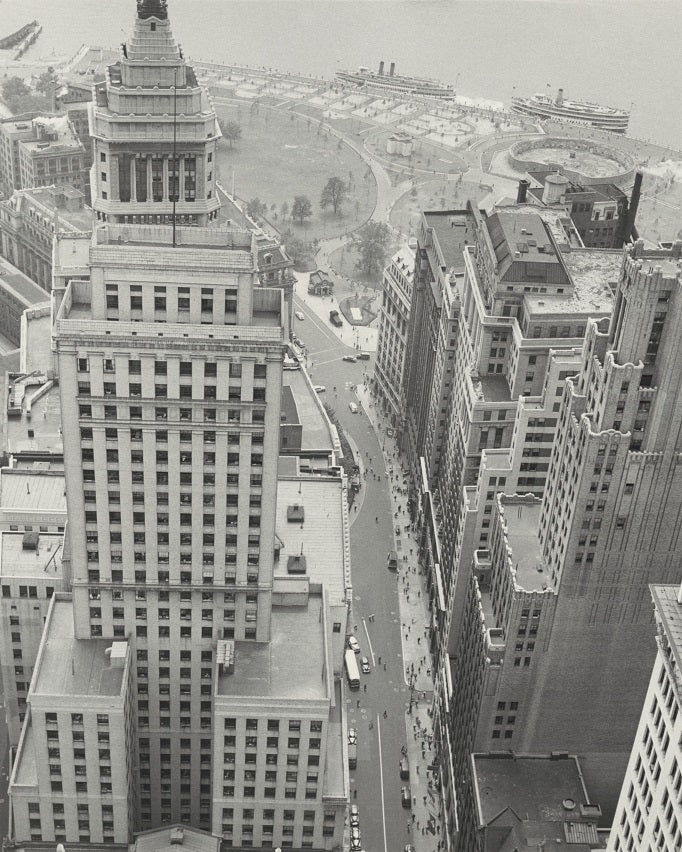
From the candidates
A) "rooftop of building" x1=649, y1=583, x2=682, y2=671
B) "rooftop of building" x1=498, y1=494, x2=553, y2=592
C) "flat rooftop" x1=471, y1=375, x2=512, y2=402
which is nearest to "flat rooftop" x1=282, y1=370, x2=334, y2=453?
"flat rooftop" x1=471, y1=375, x2=512, y2=402

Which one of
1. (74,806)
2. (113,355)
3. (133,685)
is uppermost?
(113,355)

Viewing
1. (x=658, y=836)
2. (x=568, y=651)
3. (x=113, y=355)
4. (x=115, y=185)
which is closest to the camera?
(x=658, y=836)

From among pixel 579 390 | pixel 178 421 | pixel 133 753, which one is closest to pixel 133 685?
pixel 133 753

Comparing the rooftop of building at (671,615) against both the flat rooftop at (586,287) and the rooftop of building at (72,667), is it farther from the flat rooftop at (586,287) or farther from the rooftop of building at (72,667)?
the flat rooftop at (586,287)

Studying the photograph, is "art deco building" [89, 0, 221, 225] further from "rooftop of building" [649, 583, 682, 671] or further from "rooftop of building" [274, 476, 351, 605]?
"rooftop of building" [649, 583, 682, 671]

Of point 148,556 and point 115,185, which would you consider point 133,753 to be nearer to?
point 148,556

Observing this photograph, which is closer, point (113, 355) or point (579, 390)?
point (113, 355)
